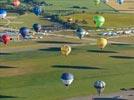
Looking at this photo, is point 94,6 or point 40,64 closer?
point 40,64

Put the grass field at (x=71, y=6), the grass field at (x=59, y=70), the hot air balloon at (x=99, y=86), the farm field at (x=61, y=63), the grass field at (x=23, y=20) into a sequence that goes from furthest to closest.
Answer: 1. the grass field at (x=71, y=6)
2. the grass field at (x=23, y=20)
3. the farm field at (x=61, y=63)
4. the grass field at (x=59, y=70)
5. the hot air balloon at (x=99, y=86)

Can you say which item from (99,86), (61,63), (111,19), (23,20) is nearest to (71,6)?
(111,19)

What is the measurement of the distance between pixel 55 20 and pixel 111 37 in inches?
931

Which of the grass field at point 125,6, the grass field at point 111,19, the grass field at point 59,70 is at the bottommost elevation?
the grass field at point 59,70

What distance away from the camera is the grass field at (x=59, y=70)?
2445 inches

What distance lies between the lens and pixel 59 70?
72.7 metres

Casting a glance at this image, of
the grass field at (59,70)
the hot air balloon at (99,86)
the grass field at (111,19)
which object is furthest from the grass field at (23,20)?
the hot air balloon at (99,86)

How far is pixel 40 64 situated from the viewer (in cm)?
7656

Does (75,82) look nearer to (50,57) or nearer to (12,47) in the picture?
(50,57)

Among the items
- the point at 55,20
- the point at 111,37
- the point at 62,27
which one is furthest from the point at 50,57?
the point at 55,20

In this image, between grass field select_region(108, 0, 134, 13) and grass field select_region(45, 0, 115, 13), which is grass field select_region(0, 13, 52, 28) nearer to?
grass field select_region(45, 0, 115, 13)

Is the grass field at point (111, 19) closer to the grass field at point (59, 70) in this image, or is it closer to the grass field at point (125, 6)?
the grass field at point (125, 6)

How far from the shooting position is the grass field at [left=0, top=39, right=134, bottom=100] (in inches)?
2445

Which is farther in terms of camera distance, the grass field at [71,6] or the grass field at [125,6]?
the grass field at [71,6]
